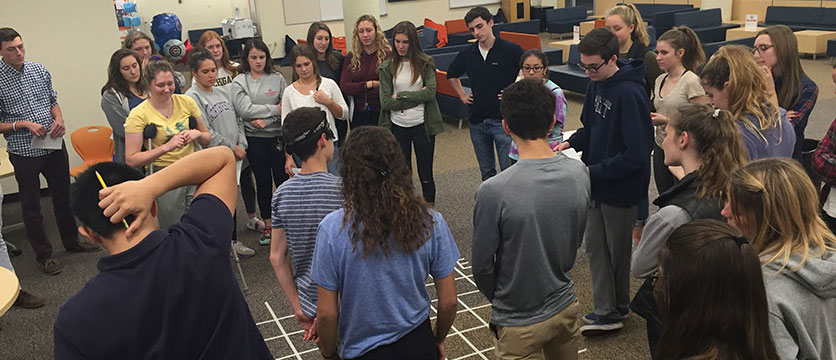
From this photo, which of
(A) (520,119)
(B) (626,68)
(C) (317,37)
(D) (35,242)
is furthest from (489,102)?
(D) (35,242)

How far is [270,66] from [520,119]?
9.88 ft

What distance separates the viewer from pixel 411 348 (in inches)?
85.9

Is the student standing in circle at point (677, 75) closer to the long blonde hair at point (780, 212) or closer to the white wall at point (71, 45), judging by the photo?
the long blonde hair at point (780, 212)

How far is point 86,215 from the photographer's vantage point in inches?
64.5

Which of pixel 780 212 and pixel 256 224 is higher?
pixel 780 212

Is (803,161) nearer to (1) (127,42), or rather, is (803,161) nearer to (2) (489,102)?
(2) (489,102)

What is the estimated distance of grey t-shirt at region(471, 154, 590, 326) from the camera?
232 centimetres

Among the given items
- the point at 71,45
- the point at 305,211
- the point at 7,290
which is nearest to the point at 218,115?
the point at 7,290

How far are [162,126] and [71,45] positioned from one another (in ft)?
9.46

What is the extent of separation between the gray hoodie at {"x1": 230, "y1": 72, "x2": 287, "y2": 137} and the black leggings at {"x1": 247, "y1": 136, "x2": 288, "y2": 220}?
0.23ft

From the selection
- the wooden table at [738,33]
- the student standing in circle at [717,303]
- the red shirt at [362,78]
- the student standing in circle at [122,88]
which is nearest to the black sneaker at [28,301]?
the student standing in circle at [122,88]

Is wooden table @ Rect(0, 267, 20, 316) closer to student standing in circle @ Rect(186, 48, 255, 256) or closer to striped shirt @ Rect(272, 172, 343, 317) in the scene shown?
striped shirt @ Rect(272, 172, 343, 317)

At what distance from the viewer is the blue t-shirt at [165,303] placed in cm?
154

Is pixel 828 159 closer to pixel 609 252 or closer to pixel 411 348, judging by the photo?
pixel 609 252
